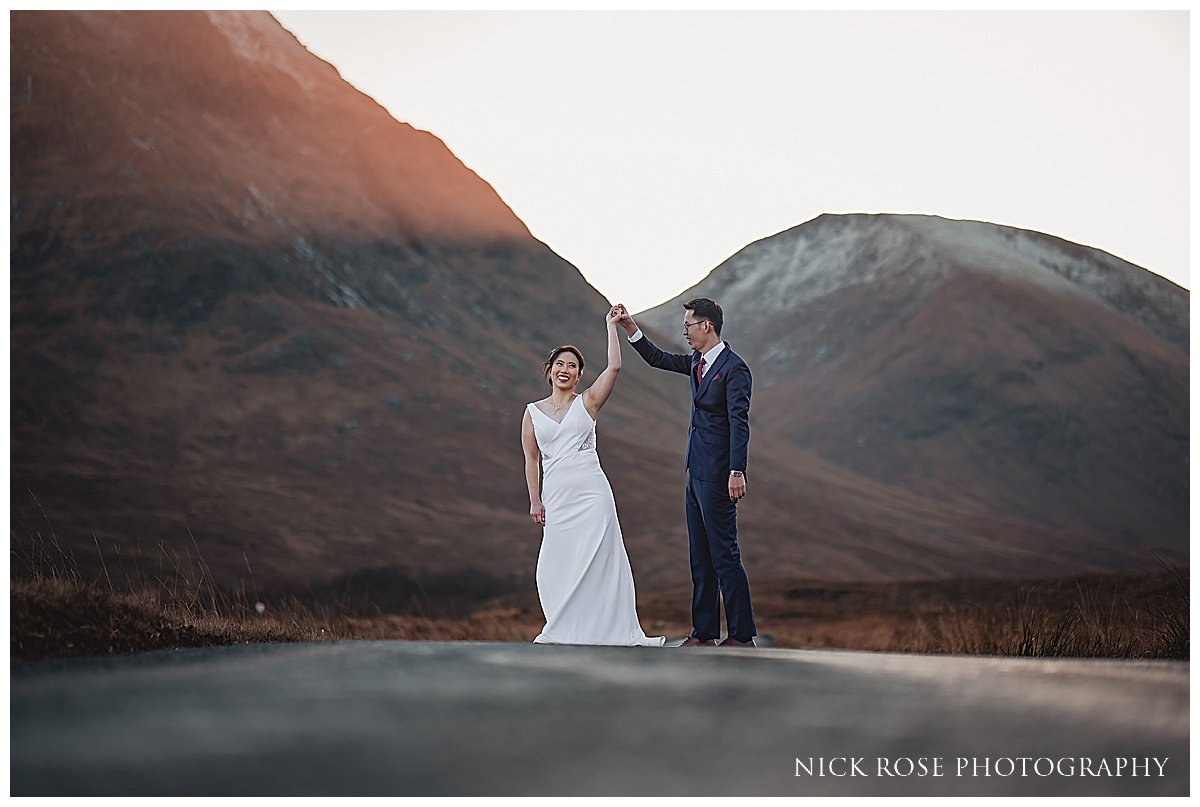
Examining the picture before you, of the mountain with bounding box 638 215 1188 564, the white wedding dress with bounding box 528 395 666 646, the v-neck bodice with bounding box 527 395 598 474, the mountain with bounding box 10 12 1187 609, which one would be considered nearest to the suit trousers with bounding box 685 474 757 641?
the white wedding dress with bounding box 528 395 666 646

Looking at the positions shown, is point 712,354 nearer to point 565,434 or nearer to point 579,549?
point 565,434

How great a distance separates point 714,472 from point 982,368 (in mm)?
54189

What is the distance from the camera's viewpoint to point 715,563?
5.29 meters

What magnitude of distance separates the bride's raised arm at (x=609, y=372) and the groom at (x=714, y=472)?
0.04 metres

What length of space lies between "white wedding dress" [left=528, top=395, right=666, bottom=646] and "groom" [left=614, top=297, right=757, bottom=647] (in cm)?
31

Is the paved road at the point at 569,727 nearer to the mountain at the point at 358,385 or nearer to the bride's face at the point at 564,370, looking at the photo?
the bride's face at the point at 564,370

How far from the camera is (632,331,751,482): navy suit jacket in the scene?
209 inches

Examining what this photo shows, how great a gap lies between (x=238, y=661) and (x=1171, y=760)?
2623 millimetres

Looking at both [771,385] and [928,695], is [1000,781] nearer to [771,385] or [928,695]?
[928,695]

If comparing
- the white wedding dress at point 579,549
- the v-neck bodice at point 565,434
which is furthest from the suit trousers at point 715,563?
the v-neck bodice at point 565,434

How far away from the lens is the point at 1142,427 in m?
55.2

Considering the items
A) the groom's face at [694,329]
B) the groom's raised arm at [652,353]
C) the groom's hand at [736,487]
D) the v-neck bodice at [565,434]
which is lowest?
the groom's hand at [736,487]

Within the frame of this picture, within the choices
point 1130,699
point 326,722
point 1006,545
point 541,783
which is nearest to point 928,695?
point 1130,699

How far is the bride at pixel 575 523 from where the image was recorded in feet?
18.0
